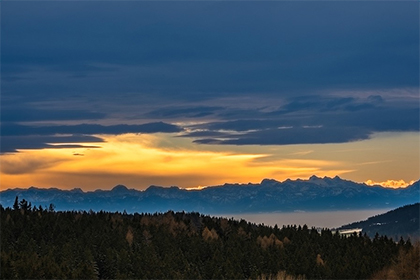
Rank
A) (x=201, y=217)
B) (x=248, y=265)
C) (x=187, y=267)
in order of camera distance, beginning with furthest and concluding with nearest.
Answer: (x=201, y=217)
(x=248, y=265)
(x=187, y=267)

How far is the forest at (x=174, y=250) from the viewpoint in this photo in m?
84.1

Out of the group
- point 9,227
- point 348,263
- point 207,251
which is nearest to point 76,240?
point 9,227

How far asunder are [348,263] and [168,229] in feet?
108

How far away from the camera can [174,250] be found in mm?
103125

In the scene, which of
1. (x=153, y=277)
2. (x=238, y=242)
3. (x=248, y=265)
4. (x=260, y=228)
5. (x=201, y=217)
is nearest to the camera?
(x=153, y=277)

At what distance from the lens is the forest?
84.1 metres

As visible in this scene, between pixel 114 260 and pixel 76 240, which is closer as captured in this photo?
pixel 114 260

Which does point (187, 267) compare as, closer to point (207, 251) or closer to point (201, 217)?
point (207, 251)

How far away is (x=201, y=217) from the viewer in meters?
143

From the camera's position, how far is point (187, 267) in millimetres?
92125

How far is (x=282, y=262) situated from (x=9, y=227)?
35.1 metres

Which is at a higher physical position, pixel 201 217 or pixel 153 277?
pixel 201 217

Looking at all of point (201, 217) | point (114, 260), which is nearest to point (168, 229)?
point (201, 217)

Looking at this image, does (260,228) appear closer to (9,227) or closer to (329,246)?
(329,246)
